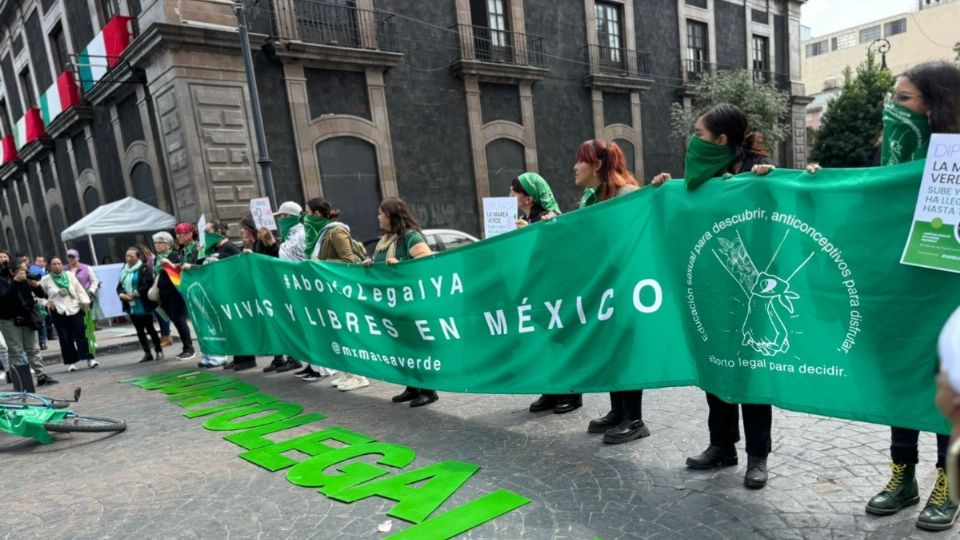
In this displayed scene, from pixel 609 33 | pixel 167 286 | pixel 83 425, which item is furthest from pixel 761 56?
pixel 83 425

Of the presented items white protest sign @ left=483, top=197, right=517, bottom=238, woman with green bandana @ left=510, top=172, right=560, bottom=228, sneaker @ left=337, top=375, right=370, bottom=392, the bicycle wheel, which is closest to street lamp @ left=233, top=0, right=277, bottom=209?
white protest sign @ left=483, top=197, right=517, bottom=238

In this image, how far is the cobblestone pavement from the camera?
274cm

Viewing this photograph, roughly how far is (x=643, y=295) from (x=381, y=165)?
12.8 m

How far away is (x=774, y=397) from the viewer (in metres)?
2.69

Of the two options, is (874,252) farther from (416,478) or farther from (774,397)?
(416,478)

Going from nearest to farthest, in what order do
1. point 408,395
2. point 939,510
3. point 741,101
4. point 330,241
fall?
point 939,510, point 408,395, point 330,241, point 741,101

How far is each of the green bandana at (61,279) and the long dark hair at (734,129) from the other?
→ 8809 millimetres

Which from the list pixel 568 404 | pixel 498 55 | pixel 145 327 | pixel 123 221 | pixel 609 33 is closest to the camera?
pixel 568 404

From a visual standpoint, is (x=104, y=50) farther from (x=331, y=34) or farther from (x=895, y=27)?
(x=895, y=27)

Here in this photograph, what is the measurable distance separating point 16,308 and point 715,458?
24.9ft

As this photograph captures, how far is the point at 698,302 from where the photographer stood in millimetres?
2955

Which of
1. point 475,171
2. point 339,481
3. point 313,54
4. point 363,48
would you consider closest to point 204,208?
point 313,54

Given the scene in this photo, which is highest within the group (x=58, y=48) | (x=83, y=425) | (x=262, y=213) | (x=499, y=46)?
(x=58, y=48)

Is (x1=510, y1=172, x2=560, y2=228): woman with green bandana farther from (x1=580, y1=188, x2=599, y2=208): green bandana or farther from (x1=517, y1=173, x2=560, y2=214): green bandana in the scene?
(x1=580, y1=188, x2=599, y2=208): green bandana
